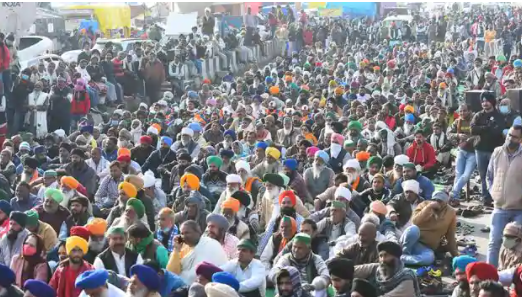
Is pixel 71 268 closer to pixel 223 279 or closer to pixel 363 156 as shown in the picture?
pixel 223 279

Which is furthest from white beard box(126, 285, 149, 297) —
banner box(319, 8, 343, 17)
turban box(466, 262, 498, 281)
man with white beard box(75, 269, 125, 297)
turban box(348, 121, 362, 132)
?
banner box(319, 8, 343, 17)

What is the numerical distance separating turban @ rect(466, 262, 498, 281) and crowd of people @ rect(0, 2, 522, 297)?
0.02 m

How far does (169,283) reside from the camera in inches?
293

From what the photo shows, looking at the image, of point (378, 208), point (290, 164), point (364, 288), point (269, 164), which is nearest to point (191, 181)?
point (290, 164)

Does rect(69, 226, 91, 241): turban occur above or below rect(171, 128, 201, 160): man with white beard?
above

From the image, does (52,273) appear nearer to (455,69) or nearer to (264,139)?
(264,139)

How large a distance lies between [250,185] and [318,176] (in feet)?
2.87

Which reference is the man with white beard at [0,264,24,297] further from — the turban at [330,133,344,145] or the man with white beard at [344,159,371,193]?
the turban at [330,133,344,145]

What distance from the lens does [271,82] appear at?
72.1 feet

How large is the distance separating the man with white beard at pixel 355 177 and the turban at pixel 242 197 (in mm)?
1365

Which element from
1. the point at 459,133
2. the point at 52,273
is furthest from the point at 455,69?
the point at 52,273

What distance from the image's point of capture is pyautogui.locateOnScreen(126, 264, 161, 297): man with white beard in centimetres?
671

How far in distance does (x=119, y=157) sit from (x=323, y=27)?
927 inches

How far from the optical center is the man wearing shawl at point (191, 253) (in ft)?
26.2
